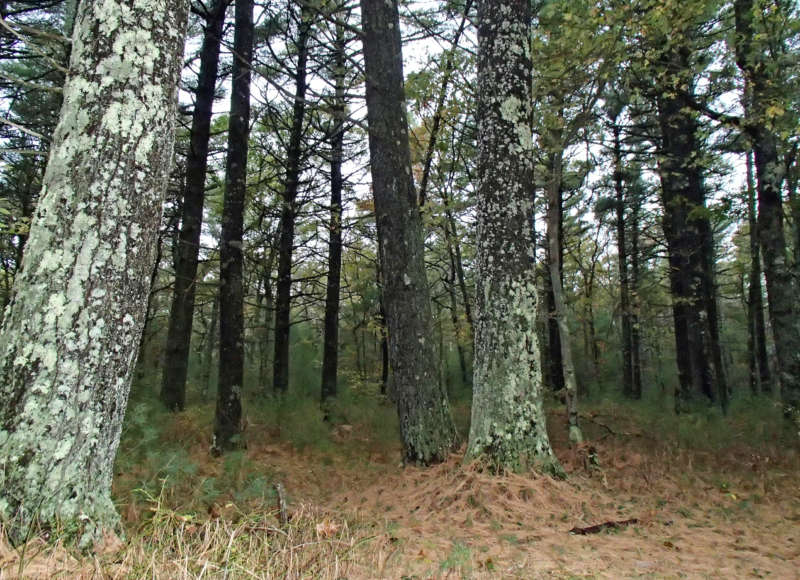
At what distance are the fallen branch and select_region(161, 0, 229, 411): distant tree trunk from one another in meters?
7.85

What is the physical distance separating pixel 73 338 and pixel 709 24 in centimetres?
1263

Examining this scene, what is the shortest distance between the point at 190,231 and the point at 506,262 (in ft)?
23.0

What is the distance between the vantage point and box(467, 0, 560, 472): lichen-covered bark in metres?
5.15

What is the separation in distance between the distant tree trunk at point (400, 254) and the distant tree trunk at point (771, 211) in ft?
16.3

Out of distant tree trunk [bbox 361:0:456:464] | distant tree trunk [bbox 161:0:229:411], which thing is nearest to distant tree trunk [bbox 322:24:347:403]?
distant tree trunk [bbox 161:0:229:411]

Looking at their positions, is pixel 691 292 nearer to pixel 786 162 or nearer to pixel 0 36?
pixel 786 162

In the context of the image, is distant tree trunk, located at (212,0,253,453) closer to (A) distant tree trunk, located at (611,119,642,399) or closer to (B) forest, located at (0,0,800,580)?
(B) forest, located at (0,0,800,580)

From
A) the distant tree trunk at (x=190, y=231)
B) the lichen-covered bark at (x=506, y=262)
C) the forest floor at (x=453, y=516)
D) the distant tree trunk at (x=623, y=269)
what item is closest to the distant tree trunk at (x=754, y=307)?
the distant tree trunk at (x=623, y=269)

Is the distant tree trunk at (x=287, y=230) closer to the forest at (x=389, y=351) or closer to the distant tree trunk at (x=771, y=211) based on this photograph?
the forest at (x=389, y=351)

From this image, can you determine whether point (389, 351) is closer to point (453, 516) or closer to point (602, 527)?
point (453, 516)

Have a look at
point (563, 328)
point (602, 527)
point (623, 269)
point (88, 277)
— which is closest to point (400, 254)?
point (563, 328)

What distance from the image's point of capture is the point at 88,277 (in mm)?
2625

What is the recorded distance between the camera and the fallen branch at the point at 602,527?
3977mm

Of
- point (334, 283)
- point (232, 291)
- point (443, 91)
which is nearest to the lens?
point (232, 291)
